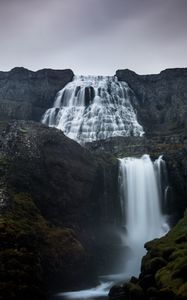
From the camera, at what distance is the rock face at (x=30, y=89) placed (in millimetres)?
128875

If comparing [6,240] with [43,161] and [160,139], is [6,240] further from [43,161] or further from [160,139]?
[160,139]

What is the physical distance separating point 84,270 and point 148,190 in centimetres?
2547

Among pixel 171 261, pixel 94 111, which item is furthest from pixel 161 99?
pixel 171 261

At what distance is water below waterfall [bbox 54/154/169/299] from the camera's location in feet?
238

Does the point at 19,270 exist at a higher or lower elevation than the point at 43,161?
lower

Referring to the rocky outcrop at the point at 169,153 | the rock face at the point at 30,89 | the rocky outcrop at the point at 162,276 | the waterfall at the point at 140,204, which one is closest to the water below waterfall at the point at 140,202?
the waterfall at the point at 140,204

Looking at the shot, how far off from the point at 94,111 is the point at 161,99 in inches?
952

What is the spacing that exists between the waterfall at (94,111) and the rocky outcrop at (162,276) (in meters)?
70.4

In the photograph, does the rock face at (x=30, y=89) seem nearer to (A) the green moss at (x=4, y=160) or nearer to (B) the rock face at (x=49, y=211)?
(B) the rock face at (x=49, y=211)

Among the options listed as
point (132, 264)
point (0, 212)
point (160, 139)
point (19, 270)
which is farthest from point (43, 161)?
point (160, 139)

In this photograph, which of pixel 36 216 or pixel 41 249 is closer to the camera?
pixel 41 249

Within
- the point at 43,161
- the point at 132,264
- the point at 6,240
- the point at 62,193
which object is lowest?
the point at 132,264

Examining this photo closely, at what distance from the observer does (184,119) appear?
123 metres

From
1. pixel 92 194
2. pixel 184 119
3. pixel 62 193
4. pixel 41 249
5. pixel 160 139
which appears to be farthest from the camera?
pixel 184 119
